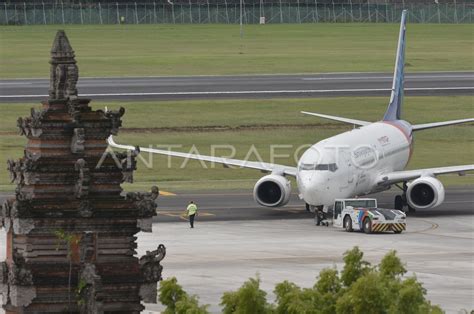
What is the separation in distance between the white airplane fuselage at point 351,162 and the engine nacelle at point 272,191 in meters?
2.76

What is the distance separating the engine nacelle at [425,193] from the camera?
84438 mm

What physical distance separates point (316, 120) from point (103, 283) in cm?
9375

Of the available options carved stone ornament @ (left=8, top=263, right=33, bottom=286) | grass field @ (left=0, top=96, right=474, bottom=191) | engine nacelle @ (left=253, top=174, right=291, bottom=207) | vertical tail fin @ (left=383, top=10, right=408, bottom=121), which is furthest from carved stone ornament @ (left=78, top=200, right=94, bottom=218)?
vertical tail fin @ (left=383, top=10, right=408, bottom=121)

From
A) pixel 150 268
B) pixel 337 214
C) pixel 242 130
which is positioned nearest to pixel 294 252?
pixel 337 214

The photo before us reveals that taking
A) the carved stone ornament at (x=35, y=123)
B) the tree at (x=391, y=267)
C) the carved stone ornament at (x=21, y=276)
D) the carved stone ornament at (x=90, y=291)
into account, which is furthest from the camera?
the tree at (x=391, y=267)

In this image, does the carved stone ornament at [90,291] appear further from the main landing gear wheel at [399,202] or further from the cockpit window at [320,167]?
the main landing gear wheel at [399,202]

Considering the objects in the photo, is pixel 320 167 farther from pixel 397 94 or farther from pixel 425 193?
pixel 397 94

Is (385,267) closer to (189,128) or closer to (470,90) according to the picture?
(189,128)

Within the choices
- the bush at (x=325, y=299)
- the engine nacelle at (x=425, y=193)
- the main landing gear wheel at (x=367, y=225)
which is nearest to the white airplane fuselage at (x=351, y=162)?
the main landing gear wheel at (x=367, y=225)

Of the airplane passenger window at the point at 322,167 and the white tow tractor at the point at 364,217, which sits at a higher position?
the airplane passenger window at the point at 322,167

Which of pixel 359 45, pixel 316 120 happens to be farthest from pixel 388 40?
pixel 316 120

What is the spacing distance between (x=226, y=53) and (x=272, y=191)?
89.3m

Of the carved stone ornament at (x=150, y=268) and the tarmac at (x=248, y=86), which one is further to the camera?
the tarmac at (x=248, y=86)

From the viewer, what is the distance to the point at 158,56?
170000 millimetres
